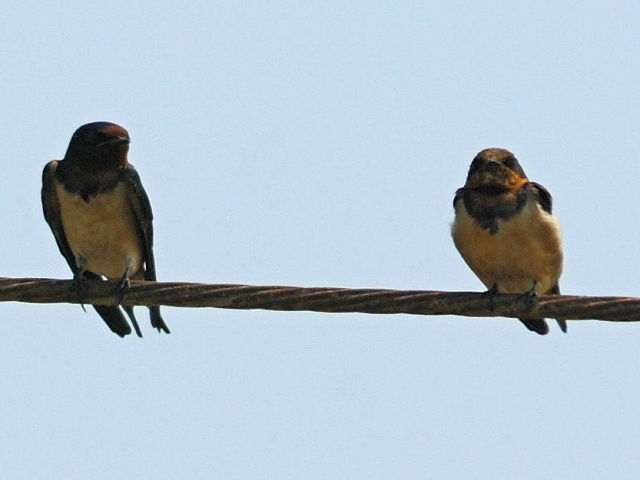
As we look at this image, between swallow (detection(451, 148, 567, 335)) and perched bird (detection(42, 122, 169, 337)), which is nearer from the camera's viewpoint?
swallow (detection(451, 148, 567, 335))

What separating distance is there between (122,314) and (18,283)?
2209mm

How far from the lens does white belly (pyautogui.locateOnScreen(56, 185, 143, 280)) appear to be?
340 inches

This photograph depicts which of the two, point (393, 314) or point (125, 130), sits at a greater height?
point (125, 130)

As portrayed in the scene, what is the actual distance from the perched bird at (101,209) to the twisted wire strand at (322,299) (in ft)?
6.40

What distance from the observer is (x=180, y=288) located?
250 inches

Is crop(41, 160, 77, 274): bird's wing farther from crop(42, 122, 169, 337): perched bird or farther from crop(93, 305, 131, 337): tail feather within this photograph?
crop(93, 305, 131, 337): tail feather

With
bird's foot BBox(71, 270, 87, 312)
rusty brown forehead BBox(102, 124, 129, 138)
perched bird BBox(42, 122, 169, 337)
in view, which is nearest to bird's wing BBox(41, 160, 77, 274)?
perched bird BBox(42, 122, 169, 337)

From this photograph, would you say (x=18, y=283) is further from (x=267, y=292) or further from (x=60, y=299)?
(x=267, y=292)

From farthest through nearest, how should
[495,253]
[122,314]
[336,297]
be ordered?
1. [122,314]
2. [495,253]
3. [336,297]

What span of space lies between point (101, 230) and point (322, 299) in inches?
109

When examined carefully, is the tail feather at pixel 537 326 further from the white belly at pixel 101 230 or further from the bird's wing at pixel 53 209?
the bird's wing at pixel 53 209

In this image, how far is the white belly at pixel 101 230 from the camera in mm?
8648

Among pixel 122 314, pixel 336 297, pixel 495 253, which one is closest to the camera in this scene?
pixel 336 297

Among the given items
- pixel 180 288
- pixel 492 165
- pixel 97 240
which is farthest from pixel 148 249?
pixel 180 288
